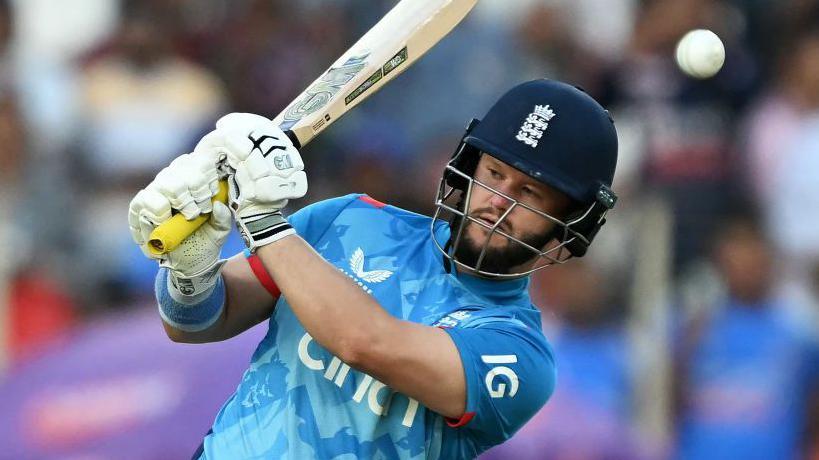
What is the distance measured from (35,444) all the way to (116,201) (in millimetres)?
1895

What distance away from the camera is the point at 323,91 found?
13.0 feet

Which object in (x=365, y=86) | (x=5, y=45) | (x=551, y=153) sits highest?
(x=5, y=45)

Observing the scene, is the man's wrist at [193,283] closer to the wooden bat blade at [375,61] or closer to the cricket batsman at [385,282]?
the cricket batsman at [385,282]

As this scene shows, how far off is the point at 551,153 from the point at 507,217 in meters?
0.21

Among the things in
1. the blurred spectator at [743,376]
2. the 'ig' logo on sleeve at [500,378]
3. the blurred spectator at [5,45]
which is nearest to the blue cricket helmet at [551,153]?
the 'ig' logo on sleeve at [500,378]

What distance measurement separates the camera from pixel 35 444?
19.7 feet

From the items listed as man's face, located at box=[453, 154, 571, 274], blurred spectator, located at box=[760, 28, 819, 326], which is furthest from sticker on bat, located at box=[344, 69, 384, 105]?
blurred spectator, located at box=[760, 28, 819, 326]

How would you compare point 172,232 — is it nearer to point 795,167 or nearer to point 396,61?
point 396,61

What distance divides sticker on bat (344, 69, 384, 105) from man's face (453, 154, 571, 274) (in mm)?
461

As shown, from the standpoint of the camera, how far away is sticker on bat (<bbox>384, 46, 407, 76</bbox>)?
4.04m

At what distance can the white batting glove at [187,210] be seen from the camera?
133 inches

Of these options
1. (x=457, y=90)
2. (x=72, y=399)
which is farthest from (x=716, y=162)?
(x=72, y=399)

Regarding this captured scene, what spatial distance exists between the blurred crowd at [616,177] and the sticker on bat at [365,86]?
9.40ft

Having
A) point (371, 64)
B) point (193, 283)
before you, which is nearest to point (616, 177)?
point (371, 64)
